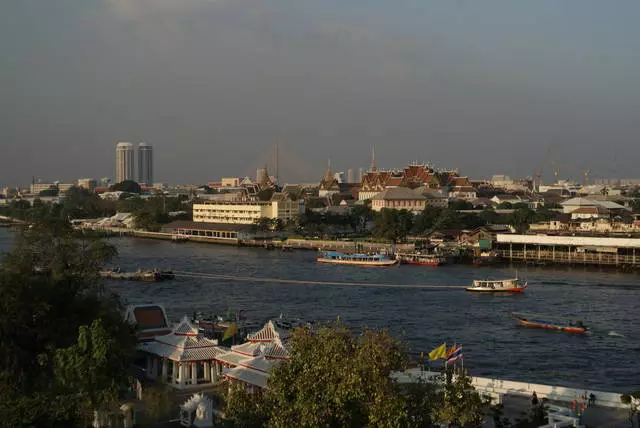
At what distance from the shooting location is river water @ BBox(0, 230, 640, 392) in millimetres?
11711

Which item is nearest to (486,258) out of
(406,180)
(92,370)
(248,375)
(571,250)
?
(571,250)

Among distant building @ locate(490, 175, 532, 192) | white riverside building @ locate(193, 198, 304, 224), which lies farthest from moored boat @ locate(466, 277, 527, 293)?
distant building @ locate(490, 175, 532, 192)

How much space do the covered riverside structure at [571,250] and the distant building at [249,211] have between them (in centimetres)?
1437

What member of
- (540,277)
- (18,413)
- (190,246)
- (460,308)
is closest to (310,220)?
(190,246)

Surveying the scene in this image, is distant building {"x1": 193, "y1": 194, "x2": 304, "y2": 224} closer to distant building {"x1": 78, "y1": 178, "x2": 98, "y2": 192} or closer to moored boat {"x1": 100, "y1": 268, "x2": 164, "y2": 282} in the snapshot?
moored boat {"x1": 100, "y1": 268, "x2": 164, "y2": 282}

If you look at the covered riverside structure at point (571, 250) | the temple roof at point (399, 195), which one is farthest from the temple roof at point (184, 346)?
the temple roof at point (399, 195)

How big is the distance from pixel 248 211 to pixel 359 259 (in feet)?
50.6

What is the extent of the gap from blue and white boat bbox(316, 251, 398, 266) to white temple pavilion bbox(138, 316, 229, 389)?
17.0 meters

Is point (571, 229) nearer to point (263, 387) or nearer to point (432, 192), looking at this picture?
point (432, 192)

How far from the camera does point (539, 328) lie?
14.3 meters

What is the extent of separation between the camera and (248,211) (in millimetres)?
41719

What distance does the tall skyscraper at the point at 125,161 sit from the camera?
117625mm

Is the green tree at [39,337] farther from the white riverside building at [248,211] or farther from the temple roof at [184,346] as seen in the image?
the white riverside building at [248,211]

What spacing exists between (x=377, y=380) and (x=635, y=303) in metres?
13.1
